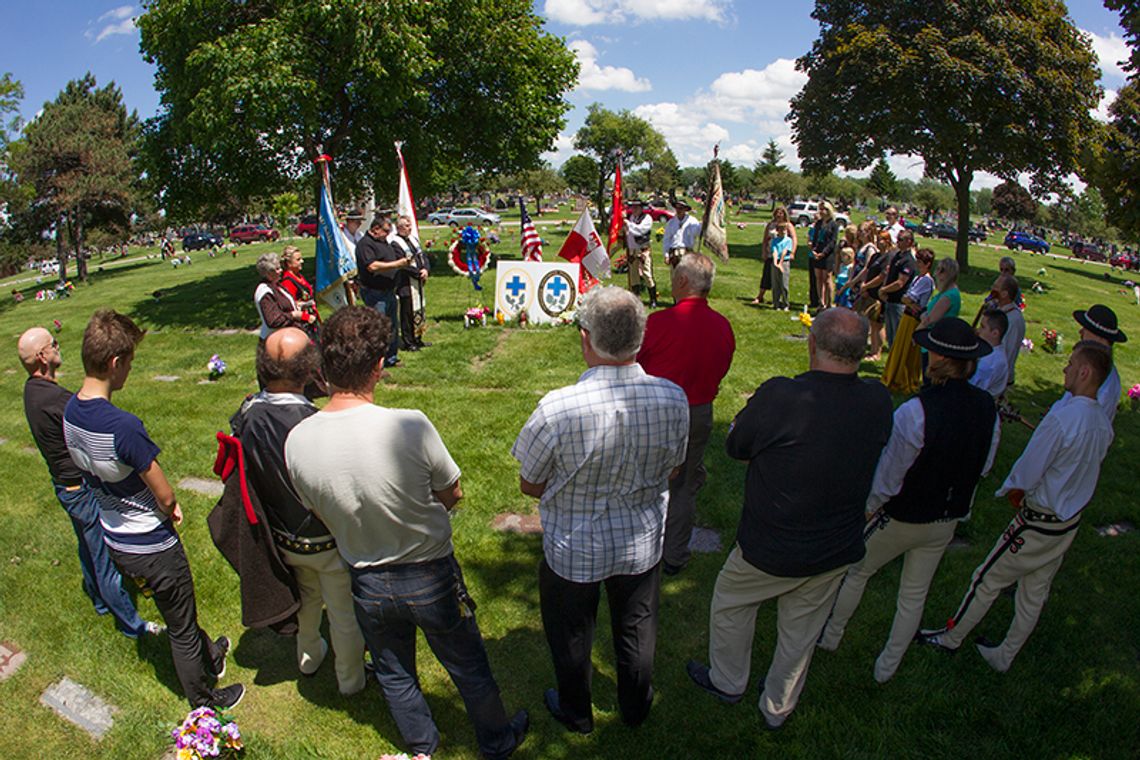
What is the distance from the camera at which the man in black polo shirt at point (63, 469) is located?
356cm

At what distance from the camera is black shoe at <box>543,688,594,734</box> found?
10.9ft

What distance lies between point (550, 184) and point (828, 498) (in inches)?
2354

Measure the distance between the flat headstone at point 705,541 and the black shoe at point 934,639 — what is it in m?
1.45

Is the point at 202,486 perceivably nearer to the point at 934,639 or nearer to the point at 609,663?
the point at 609,663

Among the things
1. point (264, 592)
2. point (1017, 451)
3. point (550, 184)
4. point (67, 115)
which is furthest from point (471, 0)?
point (550, 184)

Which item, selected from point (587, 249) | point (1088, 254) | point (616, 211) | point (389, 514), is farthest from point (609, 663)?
point (1088, 254)

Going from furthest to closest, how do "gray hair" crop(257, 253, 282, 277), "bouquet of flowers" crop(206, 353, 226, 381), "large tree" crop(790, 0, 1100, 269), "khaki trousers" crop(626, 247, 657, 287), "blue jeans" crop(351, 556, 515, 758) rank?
"large tree" crop(790, 0, 1100, 269)
"khaki trousers" crop(626, 247, 657, 287)
"bouquet of flowers" crop(206, 353, 226, 381)
"gray hair" crop(257, 253, 282, 277)
"blue jeans" crop(351, 556, 515, 758)

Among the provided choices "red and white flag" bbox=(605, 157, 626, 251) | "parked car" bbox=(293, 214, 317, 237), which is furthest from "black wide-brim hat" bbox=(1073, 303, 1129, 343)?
"parked car" bbox=(293, 214, 317, 237)

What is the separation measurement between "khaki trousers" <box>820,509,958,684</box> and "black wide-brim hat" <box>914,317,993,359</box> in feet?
2.91

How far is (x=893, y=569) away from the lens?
4.70m

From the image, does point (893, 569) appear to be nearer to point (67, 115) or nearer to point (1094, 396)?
point (1094, 396)

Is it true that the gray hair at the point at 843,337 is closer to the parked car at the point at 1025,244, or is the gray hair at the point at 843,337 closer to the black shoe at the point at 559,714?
the black shoe at the point at 559,714

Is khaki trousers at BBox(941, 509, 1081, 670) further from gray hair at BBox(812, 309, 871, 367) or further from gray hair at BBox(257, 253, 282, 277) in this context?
gray hair at BBox(257, 253, 282, 277)

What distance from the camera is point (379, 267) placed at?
8.91m
